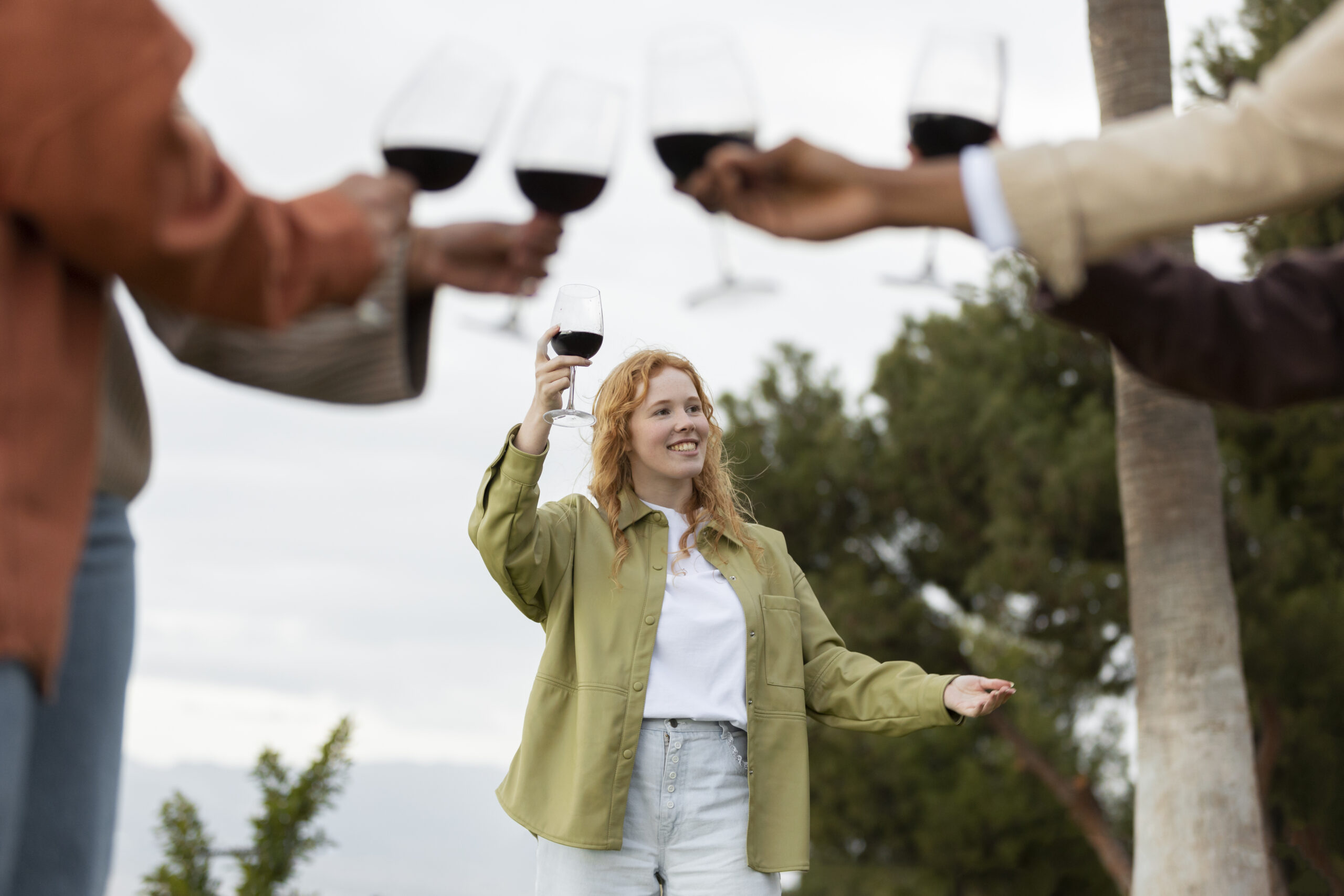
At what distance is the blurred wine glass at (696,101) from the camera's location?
1545 mm

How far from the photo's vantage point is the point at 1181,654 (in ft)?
20.1

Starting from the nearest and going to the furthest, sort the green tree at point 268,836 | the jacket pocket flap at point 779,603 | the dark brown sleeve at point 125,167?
the dark brown sleeve at point 125,167 < the jacket pocket flap at point 779,603 < the green tree at point 268,836

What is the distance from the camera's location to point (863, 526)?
10328mm

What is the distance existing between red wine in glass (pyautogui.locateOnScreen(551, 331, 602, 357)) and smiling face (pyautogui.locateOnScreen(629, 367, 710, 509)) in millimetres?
349

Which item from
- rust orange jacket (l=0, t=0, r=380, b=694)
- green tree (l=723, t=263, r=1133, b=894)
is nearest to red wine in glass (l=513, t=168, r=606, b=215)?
rust orange jacket (l=0, t=0, r=380, b=694)

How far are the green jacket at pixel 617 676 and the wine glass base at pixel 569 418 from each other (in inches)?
3.8

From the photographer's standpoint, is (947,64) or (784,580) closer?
(947,64)

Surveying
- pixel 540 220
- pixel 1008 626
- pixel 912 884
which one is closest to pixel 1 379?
pixel 540 220

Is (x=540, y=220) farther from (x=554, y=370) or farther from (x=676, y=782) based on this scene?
(x=676, y=782)

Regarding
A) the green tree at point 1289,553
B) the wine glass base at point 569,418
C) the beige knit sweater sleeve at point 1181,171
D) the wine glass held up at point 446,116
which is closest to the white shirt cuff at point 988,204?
the beige knit sweater sleeve at point 1181,171

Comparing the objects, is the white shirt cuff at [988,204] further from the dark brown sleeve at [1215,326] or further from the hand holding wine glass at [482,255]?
the hand holding wine glass at [482,255]

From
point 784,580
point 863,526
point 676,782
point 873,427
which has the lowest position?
point 676,782

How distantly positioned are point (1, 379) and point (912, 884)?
38.0ft

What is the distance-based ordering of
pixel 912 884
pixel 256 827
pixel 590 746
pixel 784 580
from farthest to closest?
pixel 912 884 → pixel 256 827 → pixel 784 580 → pixel 590 746
